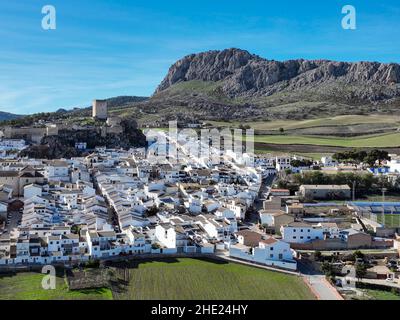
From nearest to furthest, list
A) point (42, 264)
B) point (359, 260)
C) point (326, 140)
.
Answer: point (42, 264), point (359, 260), point (326, 140)

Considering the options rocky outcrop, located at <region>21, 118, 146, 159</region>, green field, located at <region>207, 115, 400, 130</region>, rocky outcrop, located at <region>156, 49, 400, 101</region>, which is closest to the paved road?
rocky outcrop, located at <region>21, 118, 146, 159</region>

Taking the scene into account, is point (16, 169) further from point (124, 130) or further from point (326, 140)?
point (326, 140)

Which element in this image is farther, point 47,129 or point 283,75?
point 283,75

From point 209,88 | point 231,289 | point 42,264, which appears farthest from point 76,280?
point 209,88

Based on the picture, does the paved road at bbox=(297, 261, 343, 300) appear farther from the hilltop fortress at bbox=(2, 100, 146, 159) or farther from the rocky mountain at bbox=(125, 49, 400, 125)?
the rocky mountain at bbox=(125, 49, 400, 125)

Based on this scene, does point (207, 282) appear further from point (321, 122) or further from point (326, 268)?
point (321, 122)

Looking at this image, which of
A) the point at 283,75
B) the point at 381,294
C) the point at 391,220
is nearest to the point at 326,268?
the point at 381,294

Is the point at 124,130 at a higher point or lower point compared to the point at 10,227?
higher
